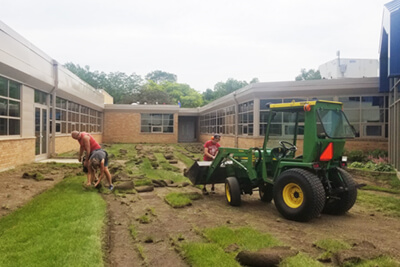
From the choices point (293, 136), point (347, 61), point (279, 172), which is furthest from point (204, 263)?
point (347, 61)

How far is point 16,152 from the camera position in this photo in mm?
11523

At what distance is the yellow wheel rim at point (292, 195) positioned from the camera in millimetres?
5789

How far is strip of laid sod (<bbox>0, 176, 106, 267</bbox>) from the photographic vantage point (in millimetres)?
3922

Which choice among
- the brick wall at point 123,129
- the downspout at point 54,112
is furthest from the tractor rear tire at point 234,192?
the brick wall at point 123,129

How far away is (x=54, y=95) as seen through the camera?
51.2 feet

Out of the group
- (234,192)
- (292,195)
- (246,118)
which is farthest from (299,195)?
(246,118)

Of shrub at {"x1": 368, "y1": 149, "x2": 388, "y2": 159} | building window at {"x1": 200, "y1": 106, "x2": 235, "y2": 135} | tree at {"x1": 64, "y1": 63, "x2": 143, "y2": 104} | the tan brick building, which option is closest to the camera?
the tan brick building

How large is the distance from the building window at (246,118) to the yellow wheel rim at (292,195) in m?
12.5

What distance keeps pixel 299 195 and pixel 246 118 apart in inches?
543

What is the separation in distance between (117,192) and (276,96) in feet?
38.5

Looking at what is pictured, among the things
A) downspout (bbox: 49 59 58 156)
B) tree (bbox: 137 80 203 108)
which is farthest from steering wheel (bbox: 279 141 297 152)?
tree (bbox: 137 80 203 108)

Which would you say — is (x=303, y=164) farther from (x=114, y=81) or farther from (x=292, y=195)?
(x=114, y=81)

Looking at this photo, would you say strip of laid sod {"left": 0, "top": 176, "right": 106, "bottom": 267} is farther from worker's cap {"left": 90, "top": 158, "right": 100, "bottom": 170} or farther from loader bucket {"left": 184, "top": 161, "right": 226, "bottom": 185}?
loader bucket {"left": 184, "top": 161, "right": 226, "bottom": 185}

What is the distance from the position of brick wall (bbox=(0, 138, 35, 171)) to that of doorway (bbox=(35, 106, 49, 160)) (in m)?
1.00
